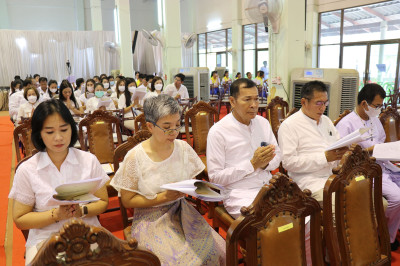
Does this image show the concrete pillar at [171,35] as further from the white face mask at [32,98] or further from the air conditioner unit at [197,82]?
the white face mask at [32,98]

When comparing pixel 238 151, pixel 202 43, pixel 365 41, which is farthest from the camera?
pixel 202 43

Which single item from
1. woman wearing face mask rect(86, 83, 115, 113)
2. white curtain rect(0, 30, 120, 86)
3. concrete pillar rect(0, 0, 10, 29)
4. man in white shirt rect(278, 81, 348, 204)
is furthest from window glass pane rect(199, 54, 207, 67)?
man in white shirt rect(278, 81, 348, 204)

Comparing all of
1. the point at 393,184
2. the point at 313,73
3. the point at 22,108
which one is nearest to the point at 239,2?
the point at 313,73

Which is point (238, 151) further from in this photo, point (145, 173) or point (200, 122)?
point (200, 122)

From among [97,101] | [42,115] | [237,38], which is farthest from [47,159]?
[237,38]

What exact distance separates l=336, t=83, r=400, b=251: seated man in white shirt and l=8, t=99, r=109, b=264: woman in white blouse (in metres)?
1.99

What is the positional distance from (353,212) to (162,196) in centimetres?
91

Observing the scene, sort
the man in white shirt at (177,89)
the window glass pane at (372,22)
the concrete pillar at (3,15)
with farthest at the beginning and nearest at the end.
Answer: the concrete pillar at (3,15)
the window glass pane at (372,22)
the man in white shirt at (177,89)

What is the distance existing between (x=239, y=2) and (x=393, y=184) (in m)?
11.2

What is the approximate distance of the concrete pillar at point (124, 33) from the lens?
1026cm

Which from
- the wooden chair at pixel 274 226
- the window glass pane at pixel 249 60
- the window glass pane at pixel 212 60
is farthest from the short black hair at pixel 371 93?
the window glass pane at pixel 212 60

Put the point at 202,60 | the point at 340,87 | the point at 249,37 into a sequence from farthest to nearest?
the point at 202,60 → the point at 249,37 → the point at 340,87

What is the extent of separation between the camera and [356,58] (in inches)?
352

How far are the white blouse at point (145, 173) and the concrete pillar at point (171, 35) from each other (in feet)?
23.0
